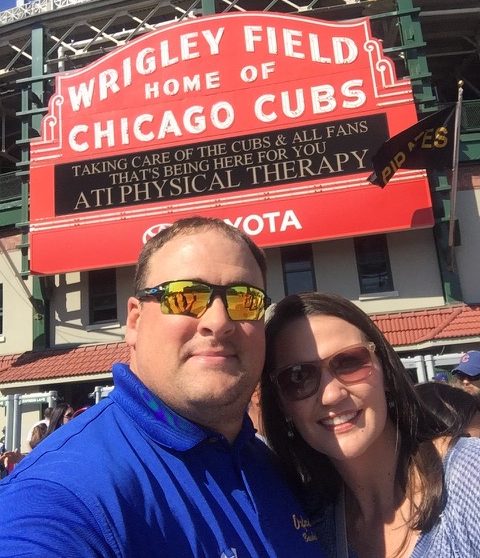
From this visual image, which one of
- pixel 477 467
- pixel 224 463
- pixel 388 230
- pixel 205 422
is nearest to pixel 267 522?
pixel 224 463

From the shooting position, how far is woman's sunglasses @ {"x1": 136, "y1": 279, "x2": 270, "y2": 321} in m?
1.66

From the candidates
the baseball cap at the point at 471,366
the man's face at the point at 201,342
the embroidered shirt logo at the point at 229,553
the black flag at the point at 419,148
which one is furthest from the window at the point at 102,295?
the embroidered shirt logo at the point at 229,553

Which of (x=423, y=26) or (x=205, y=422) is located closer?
(x=205, y=422)

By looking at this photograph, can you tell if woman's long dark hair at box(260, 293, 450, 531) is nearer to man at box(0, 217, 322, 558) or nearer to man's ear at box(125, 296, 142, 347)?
man at box(0, 217, 322, 558)

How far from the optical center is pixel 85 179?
40.3 ft

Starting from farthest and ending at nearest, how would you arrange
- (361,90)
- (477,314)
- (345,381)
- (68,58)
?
(68,58), (361,90), (477,314), (345,381)

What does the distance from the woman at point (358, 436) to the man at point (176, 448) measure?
0.19 meters

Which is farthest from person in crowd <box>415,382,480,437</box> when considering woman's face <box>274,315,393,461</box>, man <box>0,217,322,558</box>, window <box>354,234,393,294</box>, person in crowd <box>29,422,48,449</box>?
window <box>354,234,393,294</box>

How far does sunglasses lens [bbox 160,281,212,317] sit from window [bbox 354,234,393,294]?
10428mm

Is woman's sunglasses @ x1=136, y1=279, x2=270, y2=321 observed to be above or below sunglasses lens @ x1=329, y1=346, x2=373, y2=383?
above

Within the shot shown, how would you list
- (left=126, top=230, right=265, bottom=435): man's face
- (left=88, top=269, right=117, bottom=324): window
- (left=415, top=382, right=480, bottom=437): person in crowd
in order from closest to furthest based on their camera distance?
(left=126, top=230, right=265, bottom=435): man's face → (left=415, top=382, right=480, bottom=437): person in crowd → (left=88, top=269, right=117, bottom=324): window

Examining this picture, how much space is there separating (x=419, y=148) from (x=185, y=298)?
9828 mm

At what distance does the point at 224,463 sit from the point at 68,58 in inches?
580

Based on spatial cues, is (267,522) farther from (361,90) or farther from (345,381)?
(361,90)
